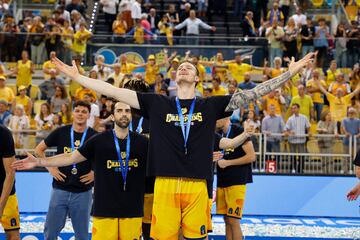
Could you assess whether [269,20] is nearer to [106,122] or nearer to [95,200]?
[106,122]

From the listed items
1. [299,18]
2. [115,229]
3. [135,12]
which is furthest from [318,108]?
[115,229]

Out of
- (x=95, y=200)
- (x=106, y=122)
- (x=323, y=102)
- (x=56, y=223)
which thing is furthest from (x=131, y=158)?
(x=323, y=102)

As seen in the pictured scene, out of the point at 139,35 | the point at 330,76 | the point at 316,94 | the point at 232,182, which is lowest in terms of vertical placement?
the point at 232,182

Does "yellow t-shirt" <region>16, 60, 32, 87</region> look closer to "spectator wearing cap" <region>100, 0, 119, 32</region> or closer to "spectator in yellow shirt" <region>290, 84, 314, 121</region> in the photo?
"spectator wearing cap" <region>100, 0, 119, 32</region>

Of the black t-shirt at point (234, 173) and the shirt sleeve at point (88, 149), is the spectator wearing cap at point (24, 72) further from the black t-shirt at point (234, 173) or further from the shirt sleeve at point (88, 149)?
the shirt sleeve at point (88, 149)

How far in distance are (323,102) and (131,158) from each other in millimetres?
11983

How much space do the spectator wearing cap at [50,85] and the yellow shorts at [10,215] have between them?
33.9 ft

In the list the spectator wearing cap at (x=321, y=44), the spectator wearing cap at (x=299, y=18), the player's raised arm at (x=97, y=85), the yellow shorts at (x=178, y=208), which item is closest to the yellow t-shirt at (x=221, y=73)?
the spectator wearing cap at (x=321, y=44)

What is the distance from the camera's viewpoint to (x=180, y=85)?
27.3 feet

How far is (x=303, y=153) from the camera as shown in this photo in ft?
57.8

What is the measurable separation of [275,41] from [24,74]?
6.85 m

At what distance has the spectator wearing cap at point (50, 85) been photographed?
20.4 metres

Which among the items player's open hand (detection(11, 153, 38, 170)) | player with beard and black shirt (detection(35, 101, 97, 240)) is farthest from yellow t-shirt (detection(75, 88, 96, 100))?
player's open hand (detection(11, 153, 38, 170))

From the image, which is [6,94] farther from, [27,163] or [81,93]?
[27,163]
